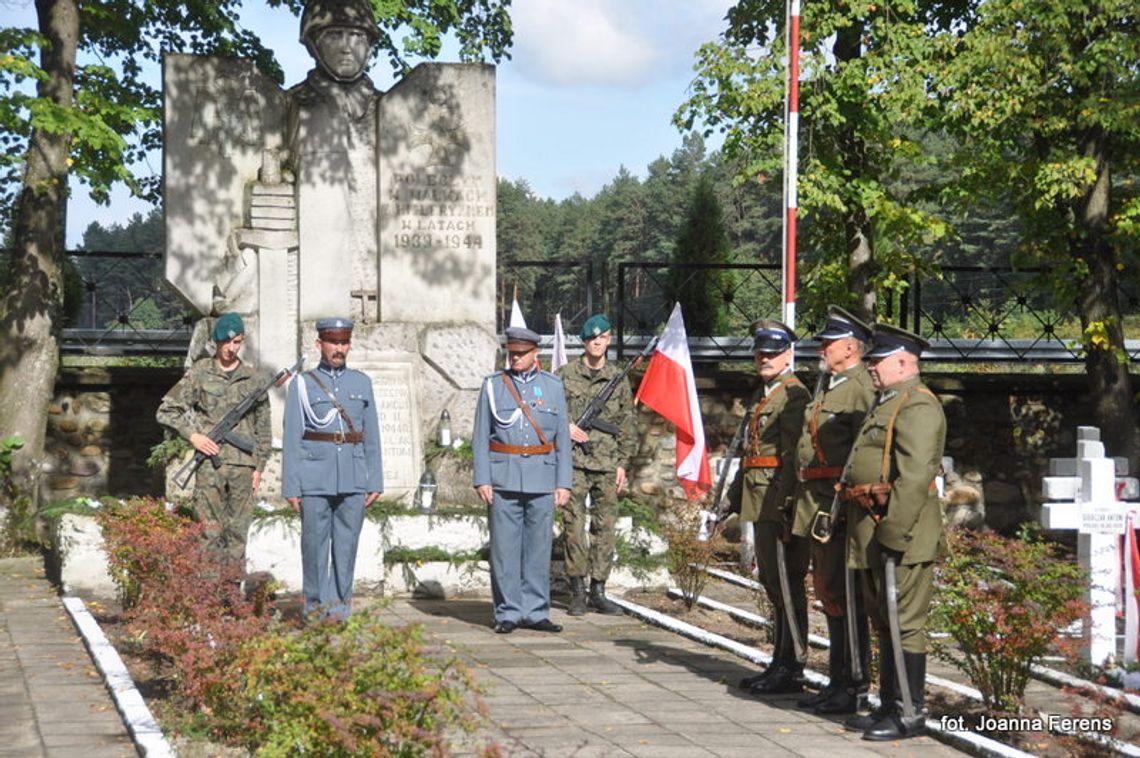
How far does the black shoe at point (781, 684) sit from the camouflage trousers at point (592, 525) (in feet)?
10.5

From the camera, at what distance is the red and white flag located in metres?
12.3

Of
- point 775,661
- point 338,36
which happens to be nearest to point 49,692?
point 775,661

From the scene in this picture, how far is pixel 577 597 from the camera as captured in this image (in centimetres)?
1198

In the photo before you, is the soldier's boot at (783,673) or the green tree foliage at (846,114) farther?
the green tree foliage at (846,114)

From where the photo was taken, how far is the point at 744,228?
64.5 m

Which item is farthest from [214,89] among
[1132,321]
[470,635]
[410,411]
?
[1132,321]

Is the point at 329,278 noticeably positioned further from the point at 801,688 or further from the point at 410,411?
the point at 801,688

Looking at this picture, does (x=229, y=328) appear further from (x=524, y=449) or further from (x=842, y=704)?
(x=842, y=704)

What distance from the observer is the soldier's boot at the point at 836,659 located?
27.7 ft

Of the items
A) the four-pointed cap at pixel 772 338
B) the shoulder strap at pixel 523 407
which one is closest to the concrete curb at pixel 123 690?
the shoulder strap at pixel 523 407

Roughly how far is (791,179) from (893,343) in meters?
5.49


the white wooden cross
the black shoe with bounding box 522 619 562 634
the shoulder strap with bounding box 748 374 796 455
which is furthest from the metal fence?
the shoulder strap with bounding box 748 374 796 455

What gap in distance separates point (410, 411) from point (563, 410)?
2.48 meters

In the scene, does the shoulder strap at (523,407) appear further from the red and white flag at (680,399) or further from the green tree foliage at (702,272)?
the green tree foliage at (702,272)
